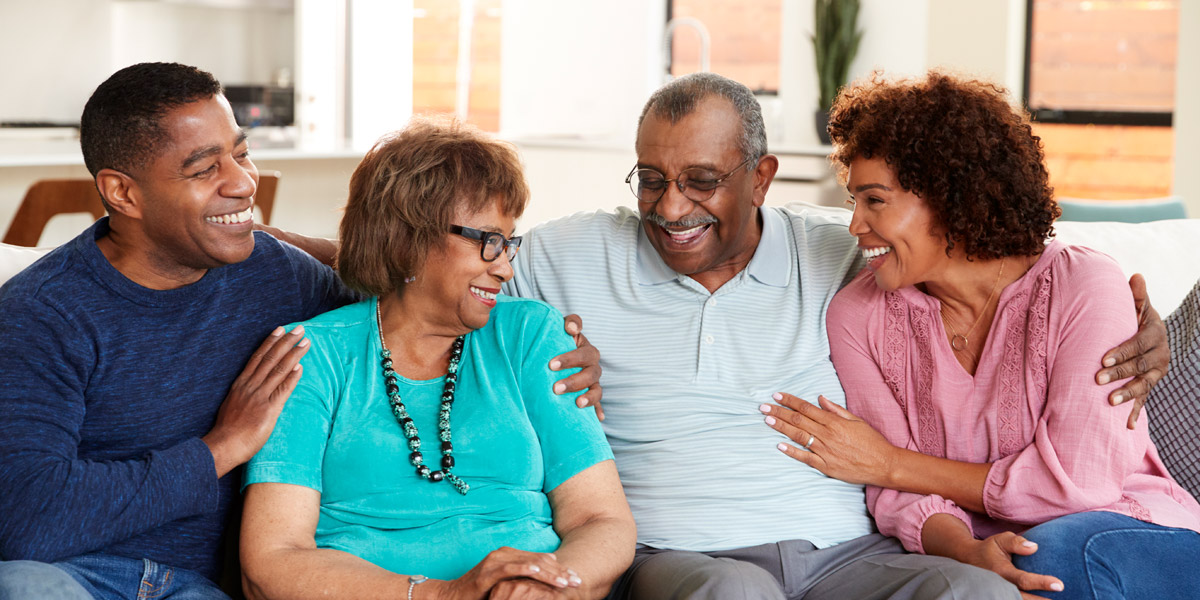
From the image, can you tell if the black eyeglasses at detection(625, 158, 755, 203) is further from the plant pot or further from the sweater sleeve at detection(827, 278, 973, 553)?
the plant pot

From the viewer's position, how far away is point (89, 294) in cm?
173

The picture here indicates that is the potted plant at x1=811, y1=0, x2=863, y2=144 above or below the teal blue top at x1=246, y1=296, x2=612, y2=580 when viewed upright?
above

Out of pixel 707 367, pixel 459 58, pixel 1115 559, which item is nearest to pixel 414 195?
pixel 707 367

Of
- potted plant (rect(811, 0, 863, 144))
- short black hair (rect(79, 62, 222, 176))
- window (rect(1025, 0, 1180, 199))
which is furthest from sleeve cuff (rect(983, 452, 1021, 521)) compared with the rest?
window (rect(1025, 0, 1180, 199))

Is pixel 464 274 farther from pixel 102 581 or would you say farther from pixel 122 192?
pixel 102 581

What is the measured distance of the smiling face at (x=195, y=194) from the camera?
5.75 ft

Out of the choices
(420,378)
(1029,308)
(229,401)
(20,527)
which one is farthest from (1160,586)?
(20,527)

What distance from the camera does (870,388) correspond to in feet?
6.75

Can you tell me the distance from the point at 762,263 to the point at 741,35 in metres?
5.38

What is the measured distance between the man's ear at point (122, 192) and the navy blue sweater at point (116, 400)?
8 centimetres

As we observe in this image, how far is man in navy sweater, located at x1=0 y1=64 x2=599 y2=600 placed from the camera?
1.62 m

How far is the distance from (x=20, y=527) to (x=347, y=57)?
17.1ft

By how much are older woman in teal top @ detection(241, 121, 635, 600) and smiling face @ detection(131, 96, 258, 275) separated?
193 millimetres

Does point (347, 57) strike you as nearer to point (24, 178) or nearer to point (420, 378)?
point (24, 178)
